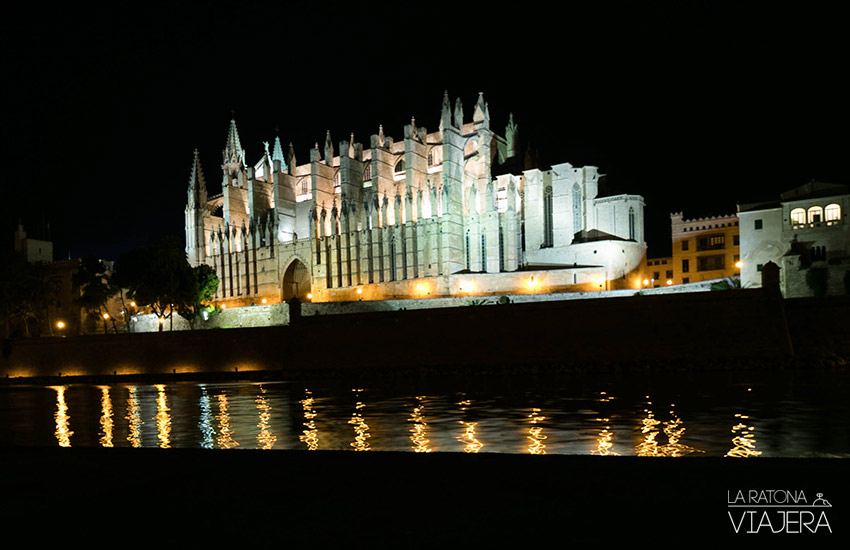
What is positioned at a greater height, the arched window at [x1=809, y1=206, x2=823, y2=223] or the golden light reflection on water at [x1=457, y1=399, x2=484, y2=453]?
the arched window at [x1=809, y1=206, x2=823, y2=223]

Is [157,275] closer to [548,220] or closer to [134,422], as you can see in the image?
[548,220]

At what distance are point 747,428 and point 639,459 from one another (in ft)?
20.3

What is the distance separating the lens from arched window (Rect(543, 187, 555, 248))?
165 ft

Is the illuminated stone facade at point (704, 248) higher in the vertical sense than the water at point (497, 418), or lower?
higher

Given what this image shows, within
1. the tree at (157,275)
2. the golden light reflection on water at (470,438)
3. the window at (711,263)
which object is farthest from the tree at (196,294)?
the golden light reflection on water at (470,438)

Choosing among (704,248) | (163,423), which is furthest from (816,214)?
(163,423)

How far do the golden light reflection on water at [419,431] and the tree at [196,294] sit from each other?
111 feet

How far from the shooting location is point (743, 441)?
1048cm

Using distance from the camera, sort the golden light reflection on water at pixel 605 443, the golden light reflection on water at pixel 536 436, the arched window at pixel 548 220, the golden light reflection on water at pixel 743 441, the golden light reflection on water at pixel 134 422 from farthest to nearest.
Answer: the arched window at pixel 548 220
the golden light reflection on water at pixel 134 422
the golden light reflection on water at pixel 536 436
the golden light reflection on water at pixel 605 443
the golden light reflection on water at pixel 743 441

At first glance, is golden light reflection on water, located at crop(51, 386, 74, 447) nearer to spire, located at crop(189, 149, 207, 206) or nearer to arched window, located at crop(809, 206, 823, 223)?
arched window, located at crop(809, 206, 823, 223)

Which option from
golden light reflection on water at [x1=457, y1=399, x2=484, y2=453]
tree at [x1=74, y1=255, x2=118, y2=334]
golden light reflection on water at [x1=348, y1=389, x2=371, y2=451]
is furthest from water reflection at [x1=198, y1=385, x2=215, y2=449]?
tree at [x1=74, y1=255, x2=118, y2=334]

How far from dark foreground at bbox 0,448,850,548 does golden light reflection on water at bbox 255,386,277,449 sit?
3256 millimetres

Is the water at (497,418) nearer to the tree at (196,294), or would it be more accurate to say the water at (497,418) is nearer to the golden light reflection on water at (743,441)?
the golden light reflection on water at (743,441)

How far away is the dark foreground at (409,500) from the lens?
470 centimetres
